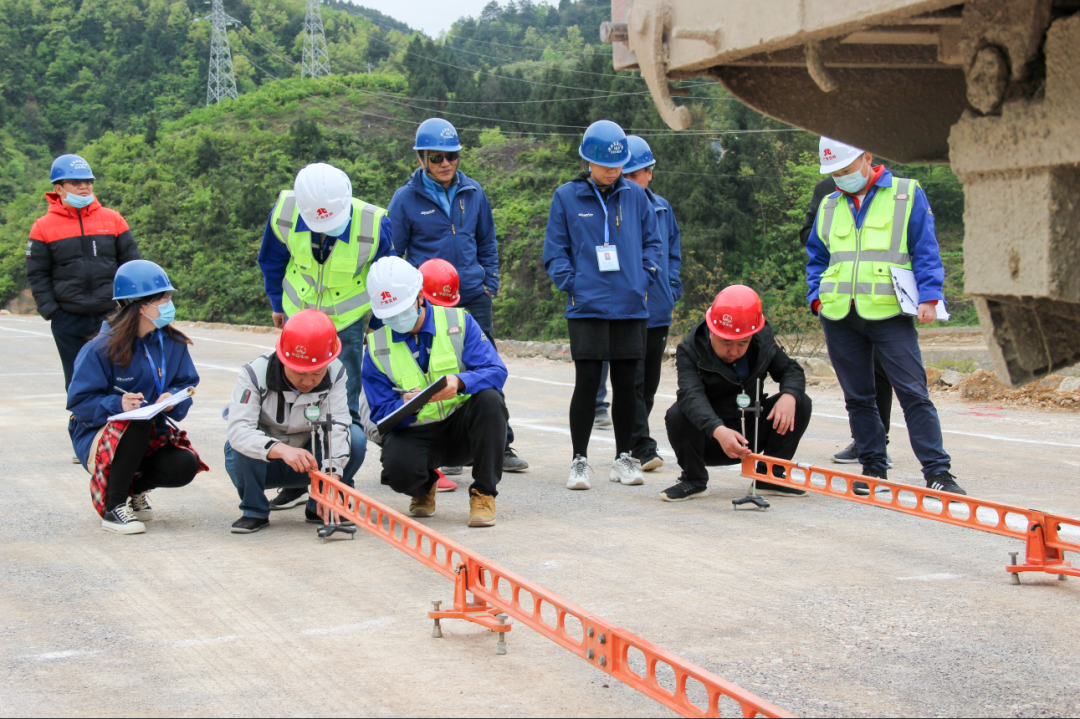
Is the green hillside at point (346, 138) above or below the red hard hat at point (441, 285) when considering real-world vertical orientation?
above

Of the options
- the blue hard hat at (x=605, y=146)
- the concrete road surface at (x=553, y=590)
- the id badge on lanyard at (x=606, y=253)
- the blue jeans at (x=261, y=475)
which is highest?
the blue hard hat at (x=605, y=146)

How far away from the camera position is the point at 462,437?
18.9 ft

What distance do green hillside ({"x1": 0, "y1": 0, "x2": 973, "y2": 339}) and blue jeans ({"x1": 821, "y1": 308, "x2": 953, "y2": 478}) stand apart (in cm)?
1181

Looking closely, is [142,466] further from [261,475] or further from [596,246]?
[596,246]

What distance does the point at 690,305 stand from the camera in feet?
84.7

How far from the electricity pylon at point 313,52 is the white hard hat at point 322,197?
65553 millimetres

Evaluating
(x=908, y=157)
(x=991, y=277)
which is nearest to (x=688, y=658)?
(x=991, y=277)

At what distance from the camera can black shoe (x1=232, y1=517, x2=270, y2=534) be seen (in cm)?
552

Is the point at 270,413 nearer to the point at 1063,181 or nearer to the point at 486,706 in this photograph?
the point at 486,706

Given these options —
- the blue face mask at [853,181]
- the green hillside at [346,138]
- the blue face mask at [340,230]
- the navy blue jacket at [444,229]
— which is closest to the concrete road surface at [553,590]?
the navy blue jacket at [444,229]

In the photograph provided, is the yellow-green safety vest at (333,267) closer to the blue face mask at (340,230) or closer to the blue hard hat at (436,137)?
the blue face mask at (340,230)

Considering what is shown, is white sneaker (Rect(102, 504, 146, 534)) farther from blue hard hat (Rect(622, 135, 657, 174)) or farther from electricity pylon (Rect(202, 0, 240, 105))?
electricity pylon (Rect(202, 0, 240, 105))

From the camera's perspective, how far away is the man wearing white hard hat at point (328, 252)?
6.13 m

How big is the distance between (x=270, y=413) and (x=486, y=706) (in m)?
2.71
